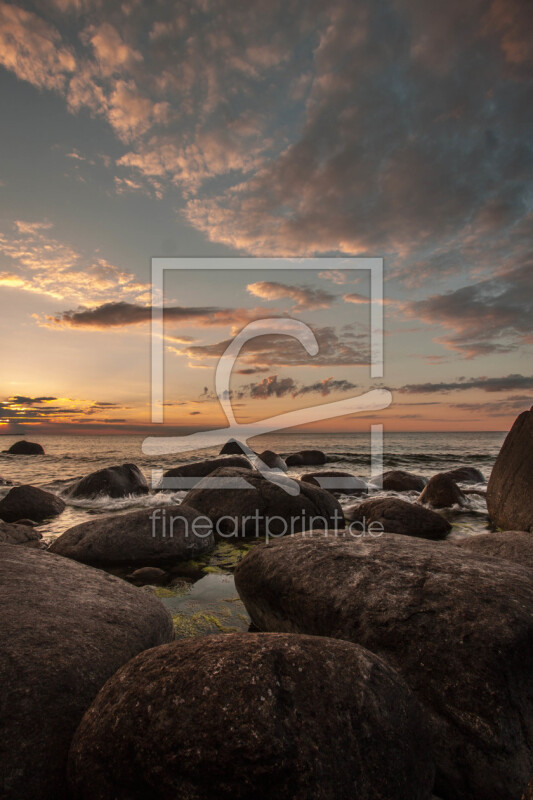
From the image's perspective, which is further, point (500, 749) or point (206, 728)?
point (500, 749)

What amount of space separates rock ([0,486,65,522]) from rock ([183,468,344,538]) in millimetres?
4438

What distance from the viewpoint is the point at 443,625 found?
2.92 meters

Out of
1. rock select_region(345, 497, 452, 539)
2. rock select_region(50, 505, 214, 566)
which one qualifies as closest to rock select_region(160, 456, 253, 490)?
rock select_region(345, 497, 452, 539)

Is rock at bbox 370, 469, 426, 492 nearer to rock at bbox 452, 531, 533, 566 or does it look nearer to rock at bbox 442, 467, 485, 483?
rock at bbox 442, 467, 485, 483

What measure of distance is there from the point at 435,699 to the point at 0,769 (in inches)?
98.3

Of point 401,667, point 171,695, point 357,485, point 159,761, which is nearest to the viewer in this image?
point 159,761

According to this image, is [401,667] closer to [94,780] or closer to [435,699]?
[435,699]

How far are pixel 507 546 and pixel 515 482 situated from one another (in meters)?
3.99

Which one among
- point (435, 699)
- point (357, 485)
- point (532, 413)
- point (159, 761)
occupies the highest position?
point (532, 413)

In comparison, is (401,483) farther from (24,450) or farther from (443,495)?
(24,450)

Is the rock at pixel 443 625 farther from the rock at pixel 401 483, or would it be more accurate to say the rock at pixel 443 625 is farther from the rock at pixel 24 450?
the rock at pixel 24 450

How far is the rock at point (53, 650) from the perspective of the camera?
86.6 inches

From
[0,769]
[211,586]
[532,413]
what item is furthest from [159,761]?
[532,413]

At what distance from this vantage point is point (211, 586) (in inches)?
231
